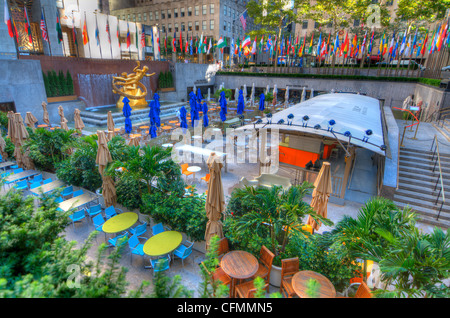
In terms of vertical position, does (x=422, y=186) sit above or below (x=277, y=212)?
below

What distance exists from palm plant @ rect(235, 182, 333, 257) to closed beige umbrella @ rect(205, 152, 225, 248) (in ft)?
2.05

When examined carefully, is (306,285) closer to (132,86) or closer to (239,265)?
(239,265)

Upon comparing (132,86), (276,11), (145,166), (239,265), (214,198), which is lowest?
(239,265)

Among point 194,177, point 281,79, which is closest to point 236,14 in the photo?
point 281,79

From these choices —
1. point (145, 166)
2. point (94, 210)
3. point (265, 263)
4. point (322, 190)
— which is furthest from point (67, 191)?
point (322, 190)

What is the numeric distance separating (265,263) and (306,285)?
1211 millimetres

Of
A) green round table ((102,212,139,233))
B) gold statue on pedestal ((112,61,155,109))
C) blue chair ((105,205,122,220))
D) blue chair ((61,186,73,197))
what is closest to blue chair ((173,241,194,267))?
green round table ((102,212,139,233))

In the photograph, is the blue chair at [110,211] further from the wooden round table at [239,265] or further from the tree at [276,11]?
the tree at [276,11]

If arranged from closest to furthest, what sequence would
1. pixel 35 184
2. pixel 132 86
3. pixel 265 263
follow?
pixel 265 263 → pixel 35 184 → pixel 132 86

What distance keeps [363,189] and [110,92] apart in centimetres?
2790

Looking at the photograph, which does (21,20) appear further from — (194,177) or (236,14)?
(236,14)

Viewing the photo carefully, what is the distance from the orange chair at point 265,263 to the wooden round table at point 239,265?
0.31m

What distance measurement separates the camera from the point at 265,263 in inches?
249

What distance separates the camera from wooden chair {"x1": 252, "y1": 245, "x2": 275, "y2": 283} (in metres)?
6.11
